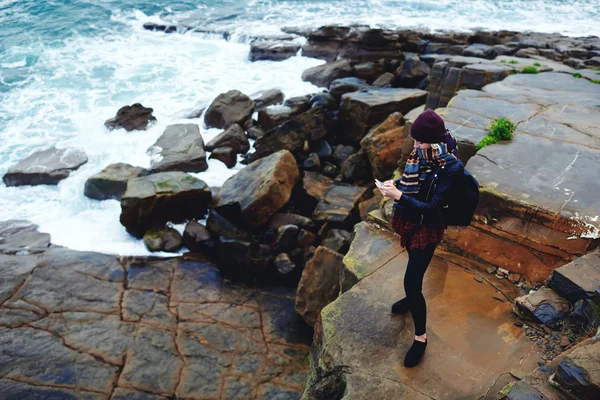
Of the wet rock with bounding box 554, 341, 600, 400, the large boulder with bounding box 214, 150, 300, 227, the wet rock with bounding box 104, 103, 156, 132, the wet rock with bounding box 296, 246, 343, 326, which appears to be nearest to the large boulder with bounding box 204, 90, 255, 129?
the wet rock with bounding box 104, 103, 156, 132

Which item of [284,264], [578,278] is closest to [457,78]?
[284,264]

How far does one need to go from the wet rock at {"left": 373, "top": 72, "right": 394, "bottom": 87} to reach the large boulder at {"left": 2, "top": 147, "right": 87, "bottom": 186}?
696 cm

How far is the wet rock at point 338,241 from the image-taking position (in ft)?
21.5

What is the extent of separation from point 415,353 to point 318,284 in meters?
2.40

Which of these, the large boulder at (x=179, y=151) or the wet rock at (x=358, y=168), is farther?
the large boulder at (x=179, y=151)

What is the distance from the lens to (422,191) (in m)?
3.13

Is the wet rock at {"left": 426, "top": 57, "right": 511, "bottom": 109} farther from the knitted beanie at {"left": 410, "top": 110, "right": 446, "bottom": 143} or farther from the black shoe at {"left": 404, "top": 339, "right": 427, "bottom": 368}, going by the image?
the black shoe at {"left": 404, "top": 339, "right": 427, "bottom": 368}

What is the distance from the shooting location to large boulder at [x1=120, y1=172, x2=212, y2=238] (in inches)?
289

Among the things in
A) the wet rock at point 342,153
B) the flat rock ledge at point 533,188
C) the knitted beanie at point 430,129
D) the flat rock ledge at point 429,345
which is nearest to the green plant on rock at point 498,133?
the flat rock ledge at point 533,188

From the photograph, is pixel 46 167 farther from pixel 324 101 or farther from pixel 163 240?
pixel 324 101

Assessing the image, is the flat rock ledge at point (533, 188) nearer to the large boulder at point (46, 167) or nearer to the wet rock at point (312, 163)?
the wet rock at point (312, 163)

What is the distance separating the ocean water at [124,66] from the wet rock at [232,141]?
25.6 inches

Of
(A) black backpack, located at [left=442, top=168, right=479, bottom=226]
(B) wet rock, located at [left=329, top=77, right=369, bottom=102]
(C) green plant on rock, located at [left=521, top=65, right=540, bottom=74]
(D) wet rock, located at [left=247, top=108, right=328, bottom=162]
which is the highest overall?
(A) black backpack, located at [left=442, top=168, right=479, bottom=226]

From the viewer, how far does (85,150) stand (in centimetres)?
1044
